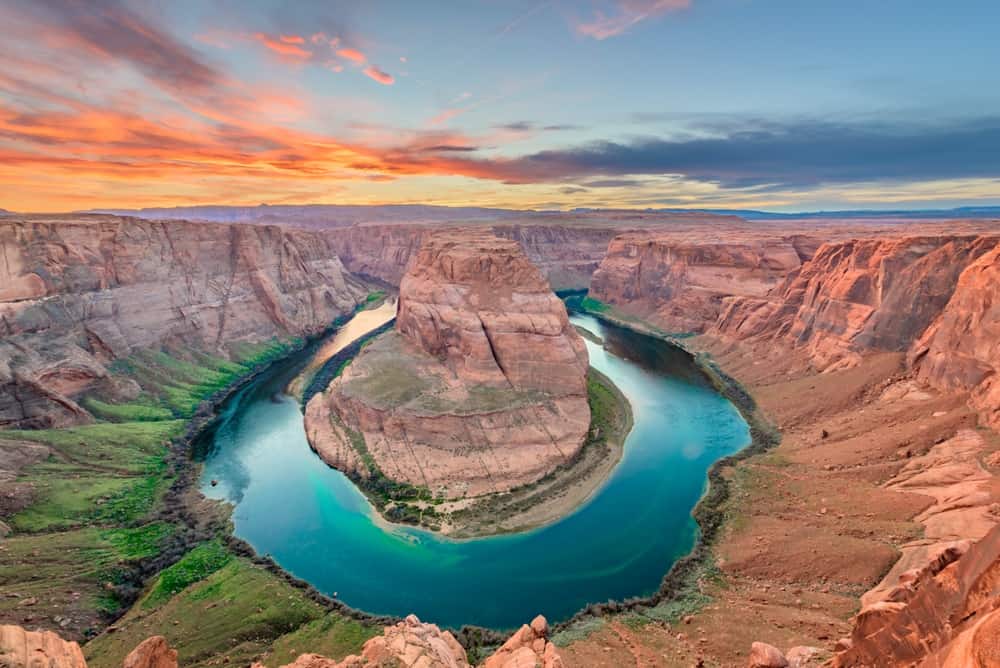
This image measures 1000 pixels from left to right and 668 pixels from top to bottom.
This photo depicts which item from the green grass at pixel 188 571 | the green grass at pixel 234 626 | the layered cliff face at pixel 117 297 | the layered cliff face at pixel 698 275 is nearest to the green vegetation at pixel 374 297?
the layered cliff face at pixel 117 297

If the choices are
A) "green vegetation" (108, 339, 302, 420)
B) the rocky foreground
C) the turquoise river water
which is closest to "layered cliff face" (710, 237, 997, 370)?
the turquoise river water

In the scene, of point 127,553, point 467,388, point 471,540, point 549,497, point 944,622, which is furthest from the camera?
point 467,388

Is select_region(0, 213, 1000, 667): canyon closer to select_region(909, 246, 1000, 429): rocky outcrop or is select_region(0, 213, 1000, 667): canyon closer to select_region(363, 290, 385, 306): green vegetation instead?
select_region(909, 246, 1000, 429): rocky outcrop

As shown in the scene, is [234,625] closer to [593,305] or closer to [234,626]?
[234,626]

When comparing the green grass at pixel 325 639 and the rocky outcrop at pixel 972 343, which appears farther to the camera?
the rocky outcrop at pixel 972 343

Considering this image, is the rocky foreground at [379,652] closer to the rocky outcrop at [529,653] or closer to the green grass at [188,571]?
the rocky outcrop at [529,653]

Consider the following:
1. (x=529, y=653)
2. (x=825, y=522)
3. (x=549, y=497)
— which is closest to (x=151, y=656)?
(x=529, y=653)
